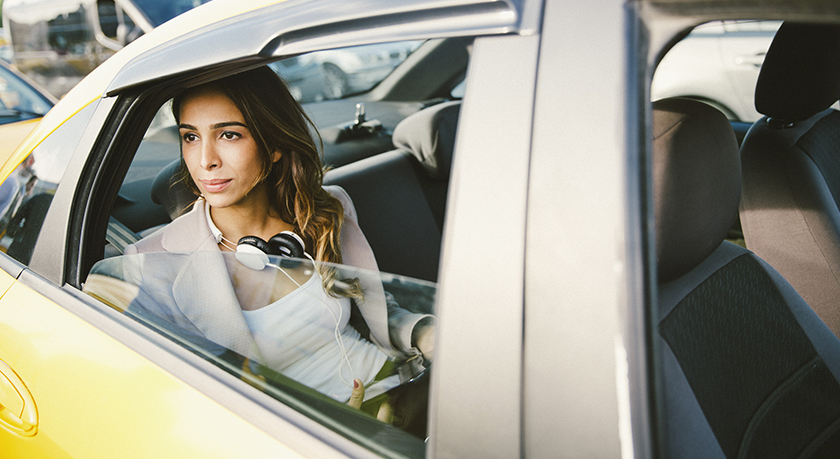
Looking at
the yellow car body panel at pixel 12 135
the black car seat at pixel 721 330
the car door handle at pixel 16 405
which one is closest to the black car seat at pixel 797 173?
the black car seat at pixel 721 330

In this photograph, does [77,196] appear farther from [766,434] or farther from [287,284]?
[766,434]

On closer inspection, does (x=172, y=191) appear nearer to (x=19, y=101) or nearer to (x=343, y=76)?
(x=343, y=76)

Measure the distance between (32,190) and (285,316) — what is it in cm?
71

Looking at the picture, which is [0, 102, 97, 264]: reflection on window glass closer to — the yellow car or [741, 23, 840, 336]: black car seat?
[741, 23, 840, 336]: black car seat

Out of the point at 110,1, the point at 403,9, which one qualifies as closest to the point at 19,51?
the point at 110,1

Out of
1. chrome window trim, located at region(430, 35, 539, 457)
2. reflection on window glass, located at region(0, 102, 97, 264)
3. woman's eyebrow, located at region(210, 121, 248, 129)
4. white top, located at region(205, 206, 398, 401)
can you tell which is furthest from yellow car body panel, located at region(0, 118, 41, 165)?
chrome window trim, located at region(430, 35, 539, 457)

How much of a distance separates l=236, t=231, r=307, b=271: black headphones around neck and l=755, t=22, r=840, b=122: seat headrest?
140 centimetres

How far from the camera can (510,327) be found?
0.58 m

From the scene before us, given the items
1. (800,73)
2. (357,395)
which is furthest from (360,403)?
(800,73)

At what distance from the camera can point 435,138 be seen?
2604mm

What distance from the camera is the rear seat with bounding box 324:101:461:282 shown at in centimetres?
225

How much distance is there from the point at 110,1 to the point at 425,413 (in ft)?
22.0

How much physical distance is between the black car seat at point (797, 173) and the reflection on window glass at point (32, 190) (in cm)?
179

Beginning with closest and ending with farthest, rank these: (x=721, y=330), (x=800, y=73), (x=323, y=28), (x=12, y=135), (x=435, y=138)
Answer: (x=323, y=28)
(x=721, y=330)
(x=800, y=73)
(x=435, y=138)
(x=12, y=135)
